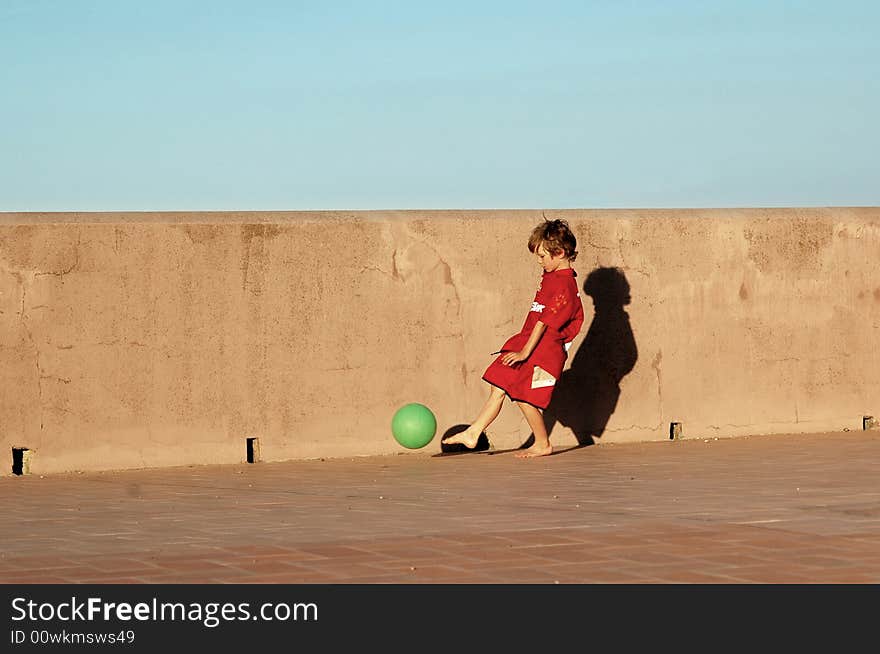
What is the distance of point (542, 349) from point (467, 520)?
325 cm

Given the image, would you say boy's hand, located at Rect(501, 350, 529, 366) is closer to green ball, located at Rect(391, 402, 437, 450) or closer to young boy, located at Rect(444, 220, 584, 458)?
young boy, located at Rect(444, 220, 584, 458)

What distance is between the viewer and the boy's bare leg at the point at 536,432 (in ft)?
34.6

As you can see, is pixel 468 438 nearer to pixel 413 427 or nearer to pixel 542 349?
pixel 413 427

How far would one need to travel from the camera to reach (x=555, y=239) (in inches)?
415

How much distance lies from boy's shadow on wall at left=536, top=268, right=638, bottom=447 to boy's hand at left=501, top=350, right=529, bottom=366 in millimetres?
1027

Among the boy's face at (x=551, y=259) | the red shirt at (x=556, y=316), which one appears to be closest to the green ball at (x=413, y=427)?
the red shirt at (x=556, y=316)

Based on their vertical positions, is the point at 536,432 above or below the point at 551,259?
below

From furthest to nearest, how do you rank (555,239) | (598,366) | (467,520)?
(598,366) → (555,239) → (467,520)

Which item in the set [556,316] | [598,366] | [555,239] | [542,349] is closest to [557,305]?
[556,316]

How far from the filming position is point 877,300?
12391 mm

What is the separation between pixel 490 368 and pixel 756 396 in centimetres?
253

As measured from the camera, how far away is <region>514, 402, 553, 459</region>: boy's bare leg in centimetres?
1054

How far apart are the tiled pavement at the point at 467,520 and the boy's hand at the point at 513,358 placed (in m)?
0.66
